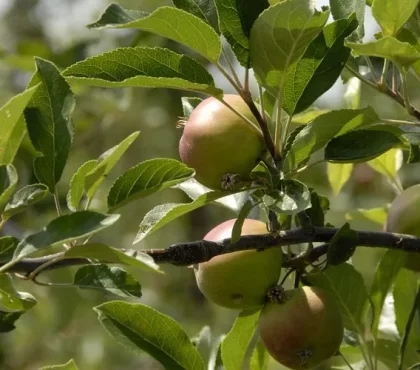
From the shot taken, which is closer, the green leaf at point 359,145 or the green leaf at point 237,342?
the green leaf at point 359,145

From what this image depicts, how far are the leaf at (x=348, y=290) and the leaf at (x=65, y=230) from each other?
0.44 m

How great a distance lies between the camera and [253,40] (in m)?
0.88

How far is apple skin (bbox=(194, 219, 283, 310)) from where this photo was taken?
98cm

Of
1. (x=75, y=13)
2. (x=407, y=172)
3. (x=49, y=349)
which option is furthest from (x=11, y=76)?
(x=407, y=172)

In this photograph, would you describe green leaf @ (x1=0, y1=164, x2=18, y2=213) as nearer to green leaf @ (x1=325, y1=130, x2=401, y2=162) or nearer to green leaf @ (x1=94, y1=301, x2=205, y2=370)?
green leaf @ (x1=94, y1=301, x2=205, y2=370)

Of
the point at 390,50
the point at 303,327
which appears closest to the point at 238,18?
the point at 390,50

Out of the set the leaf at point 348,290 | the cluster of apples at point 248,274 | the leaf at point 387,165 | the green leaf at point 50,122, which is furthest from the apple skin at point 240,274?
the leaf at point 387,165

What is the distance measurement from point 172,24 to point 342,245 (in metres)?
0.33

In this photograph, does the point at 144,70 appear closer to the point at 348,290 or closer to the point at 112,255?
the point at 112,255

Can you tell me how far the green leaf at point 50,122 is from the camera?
907 mm

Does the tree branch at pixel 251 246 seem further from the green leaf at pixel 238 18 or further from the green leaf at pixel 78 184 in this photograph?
the green leaf at pixel 238 18

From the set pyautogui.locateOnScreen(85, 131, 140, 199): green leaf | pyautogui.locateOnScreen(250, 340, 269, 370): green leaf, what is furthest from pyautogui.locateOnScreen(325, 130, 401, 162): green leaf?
pyautogui.locateOnScreen(250, 340, 269, 370): green leaf

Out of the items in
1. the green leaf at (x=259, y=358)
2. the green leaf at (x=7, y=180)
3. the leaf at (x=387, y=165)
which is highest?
the green leaf at (x=7, y=180)

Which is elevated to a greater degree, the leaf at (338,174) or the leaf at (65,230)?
the leaf at (65,230)
